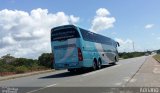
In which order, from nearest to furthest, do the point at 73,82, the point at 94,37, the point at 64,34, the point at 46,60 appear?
the point at 73,82
the point at 64,34
the point at 94,37
the point at 46,60

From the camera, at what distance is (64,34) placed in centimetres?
2905

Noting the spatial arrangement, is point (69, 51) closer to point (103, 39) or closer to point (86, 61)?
point (86, 61)

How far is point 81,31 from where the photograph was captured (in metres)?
29.5

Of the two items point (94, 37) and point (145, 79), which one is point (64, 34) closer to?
point (94, 37)

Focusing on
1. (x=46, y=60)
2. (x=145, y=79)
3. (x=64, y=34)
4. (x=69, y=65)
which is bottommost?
(x=145, y=79)

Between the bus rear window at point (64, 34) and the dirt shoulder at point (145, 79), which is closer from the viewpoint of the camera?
the dirt shoulder at point (145, 79)

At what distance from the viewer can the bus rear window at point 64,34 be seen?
28703mm

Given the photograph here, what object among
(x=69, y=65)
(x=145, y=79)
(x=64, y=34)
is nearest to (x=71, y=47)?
(x=64, y=34)

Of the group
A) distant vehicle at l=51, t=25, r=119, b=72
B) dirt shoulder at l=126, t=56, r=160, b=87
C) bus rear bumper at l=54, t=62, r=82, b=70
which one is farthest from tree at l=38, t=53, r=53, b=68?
dirt shoulder at l=126, t=56, r=160, b=87

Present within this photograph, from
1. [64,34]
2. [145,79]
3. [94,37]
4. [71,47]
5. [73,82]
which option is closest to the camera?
[145,79]

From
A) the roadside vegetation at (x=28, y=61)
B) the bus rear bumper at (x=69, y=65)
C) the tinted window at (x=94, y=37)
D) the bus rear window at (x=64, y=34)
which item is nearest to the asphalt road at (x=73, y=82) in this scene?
the bus rear bumper at (x=69, y=65)

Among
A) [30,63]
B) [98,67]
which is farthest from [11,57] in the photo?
[98,67]

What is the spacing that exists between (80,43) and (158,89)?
1394 centimetres

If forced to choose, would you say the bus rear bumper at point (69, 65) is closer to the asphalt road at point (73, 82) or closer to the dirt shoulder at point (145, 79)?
the asphalt road at point (73, 82)
